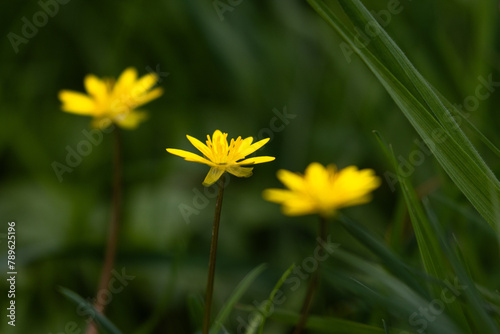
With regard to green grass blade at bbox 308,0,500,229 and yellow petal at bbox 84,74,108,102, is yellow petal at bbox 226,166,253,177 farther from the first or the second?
yellow petal at bbox 84,74,108,102

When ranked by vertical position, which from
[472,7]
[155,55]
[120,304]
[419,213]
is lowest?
[120,304]

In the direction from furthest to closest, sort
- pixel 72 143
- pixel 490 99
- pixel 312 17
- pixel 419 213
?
pixel 312 17, pixel 72 143, pixel 490 99, pixel 419 213

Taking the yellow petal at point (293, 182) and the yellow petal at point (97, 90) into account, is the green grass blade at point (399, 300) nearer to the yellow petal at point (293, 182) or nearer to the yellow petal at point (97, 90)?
the yellow petal at point (293, 182)

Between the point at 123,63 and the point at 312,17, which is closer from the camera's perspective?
the point at 123,63

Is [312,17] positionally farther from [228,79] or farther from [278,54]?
[228,79]

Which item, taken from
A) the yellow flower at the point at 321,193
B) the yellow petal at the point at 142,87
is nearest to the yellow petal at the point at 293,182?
the yellow flower at the point at 321,193

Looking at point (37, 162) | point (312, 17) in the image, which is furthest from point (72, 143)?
point (312, 17)
